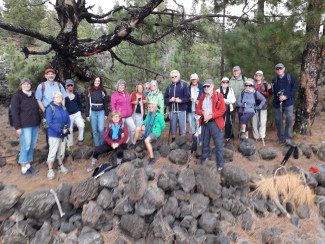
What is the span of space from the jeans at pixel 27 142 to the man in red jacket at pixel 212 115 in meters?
3.83

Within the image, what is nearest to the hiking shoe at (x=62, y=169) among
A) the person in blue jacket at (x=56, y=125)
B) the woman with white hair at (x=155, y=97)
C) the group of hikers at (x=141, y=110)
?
the group of hikers at (x=141, y=110)

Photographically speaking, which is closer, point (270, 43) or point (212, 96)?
point (212, 96)

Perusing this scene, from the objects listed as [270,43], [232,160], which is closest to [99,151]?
[232,160]

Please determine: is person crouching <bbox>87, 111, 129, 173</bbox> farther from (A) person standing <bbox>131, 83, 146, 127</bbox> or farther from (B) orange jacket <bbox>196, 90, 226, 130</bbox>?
(B) orange jacket <bbox>196, 90, 226, 130</bbox>

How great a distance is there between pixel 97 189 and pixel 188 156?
246 cm

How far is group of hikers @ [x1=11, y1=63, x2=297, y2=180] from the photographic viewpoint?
451cm

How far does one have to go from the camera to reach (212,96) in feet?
14.8

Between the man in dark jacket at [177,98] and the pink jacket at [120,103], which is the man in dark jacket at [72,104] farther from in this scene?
the man in dark jacket at [177,98]

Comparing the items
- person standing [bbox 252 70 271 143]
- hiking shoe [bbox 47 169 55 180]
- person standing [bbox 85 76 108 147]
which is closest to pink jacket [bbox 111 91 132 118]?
person standing [bbox 85 76 108 147]

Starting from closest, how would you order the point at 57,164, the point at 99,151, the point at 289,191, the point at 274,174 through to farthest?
the point at 289,191
the point at 274,174
the point at 99,151
the point at 57,164

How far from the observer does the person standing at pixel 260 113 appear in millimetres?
5695

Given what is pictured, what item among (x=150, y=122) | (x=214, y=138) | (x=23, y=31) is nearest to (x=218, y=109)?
(x=214, y=138)

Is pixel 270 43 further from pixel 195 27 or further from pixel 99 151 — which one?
pixel 99 151

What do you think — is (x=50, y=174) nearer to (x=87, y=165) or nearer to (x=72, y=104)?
(x=87, y=165)
